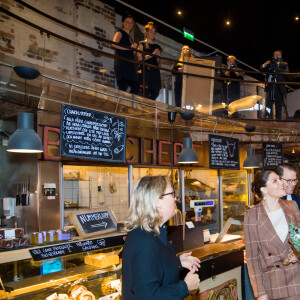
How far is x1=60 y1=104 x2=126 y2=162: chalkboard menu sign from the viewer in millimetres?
4520

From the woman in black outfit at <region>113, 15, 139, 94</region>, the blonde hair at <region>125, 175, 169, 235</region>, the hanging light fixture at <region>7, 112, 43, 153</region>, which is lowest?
the blonde hair at <region>125, 175, 169, 235</region>

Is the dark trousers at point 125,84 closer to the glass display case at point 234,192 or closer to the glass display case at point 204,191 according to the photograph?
the glass display case at point 204,191

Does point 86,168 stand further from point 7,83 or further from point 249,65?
point 249,65

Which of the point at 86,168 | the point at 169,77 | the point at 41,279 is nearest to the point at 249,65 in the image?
the point at 169,77

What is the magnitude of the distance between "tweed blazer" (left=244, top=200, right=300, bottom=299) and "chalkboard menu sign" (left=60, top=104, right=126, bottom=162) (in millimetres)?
2393

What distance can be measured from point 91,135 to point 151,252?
3.07 metres

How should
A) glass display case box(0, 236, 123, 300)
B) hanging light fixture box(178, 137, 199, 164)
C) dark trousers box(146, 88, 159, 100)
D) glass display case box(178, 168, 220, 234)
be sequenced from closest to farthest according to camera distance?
glass display case box(0, 236, 123, 300)
hanging light fixture box(178, 137, 199, 164)
dark trousers box(146, 88, 159, 100)
glass display case box(178, 168, 220, 234)

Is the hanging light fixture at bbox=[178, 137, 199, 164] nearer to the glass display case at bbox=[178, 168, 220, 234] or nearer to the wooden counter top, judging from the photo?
the wooden counter top

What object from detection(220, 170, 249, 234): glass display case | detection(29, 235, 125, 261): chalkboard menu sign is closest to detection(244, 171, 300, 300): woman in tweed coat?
detection(29, 235, 125, 261): chalkboard menu sign

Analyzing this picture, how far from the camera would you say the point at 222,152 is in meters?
7.71

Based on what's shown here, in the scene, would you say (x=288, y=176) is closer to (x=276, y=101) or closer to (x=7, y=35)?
(x=7, y=35)

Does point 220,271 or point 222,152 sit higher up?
point 222,152

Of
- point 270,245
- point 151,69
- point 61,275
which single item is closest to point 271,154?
point 151,69

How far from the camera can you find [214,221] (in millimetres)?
8836
